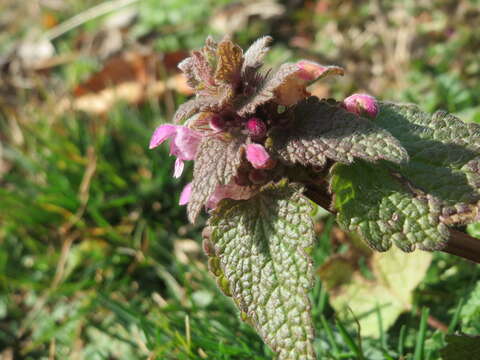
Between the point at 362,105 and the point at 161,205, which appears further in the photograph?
the point at 161,205

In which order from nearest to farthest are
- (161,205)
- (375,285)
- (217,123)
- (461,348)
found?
(217,123) → (461,348) → (375,285) → (161,205)

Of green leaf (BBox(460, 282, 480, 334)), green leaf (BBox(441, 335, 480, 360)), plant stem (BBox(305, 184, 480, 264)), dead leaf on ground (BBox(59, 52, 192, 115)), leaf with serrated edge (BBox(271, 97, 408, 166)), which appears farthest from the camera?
dead leaf on ground (BBox(59, 52, 192, 115))

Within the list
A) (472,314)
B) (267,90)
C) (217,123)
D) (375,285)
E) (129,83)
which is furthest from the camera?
(129,83)

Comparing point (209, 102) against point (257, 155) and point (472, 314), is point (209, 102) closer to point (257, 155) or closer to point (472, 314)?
point (257, 155)

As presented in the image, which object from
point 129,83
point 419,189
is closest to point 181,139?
point 419,189

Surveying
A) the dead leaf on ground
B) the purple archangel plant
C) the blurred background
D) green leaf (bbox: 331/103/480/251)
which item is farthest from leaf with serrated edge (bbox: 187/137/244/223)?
the dead leaf on ground

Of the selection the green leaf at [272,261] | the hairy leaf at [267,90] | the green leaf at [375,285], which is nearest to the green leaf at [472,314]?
→ the green leaf at [375,285]

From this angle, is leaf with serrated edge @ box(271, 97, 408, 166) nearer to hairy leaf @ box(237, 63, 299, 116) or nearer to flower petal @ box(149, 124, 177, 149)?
hairy leaf @ box(237, 63, 299, 116)

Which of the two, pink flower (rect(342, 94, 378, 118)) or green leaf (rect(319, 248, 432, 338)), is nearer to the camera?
pink flower (rect(342, 94, 378, 118))
